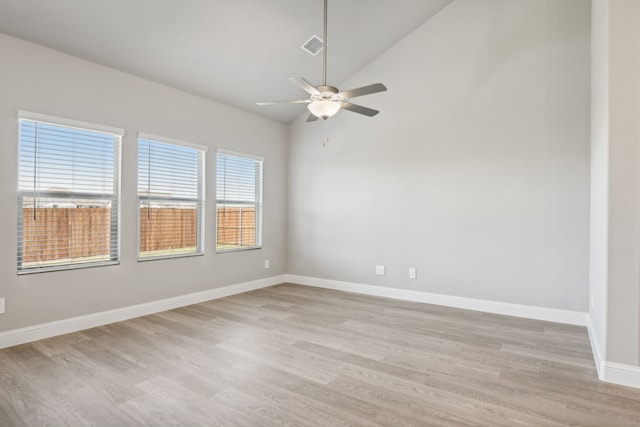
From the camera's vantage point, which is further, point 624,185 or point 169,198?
point 169,198

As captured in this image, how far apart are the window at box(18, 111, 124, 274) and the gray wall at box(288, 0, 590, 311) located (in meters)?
2.98

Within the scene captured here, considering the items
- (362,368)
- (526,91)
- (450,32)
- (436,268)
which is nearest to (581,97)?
(526,91)

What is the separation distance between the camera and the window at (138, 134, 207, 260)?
4.07 meters

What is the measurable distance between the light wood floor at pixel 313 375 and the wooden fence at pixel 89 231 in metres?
0.81

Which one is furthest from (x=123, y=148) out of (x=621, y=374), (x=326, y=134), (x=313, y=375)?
(x=621, y=374)

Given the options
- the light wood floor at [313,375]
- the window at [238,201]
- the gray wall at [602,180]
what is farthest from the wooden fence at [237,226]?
the gray wall at [602,180]

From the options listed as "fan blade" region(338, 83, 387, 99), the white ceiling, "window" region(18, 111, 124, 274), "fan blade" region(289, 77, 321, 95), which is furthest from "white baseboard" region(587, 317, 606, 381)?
"window" region(18, 111, 124, 274)

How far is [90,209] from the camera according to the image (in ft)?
11.9

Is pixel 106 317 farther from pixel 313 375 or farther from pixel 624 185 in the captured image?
pixel 624 185

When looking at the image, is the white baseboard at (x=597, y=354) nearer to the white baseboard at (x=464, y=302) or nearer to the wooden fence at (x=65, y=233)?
the white baseboard at (x=464, y=302)

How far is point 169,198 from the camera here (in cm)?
433

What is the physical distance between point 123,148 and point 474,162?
409 centimetres

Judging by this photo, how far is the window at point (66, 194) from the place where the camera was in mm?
3197

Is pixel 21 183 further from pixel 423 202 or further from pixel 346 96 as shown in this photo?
pixel 423 202
